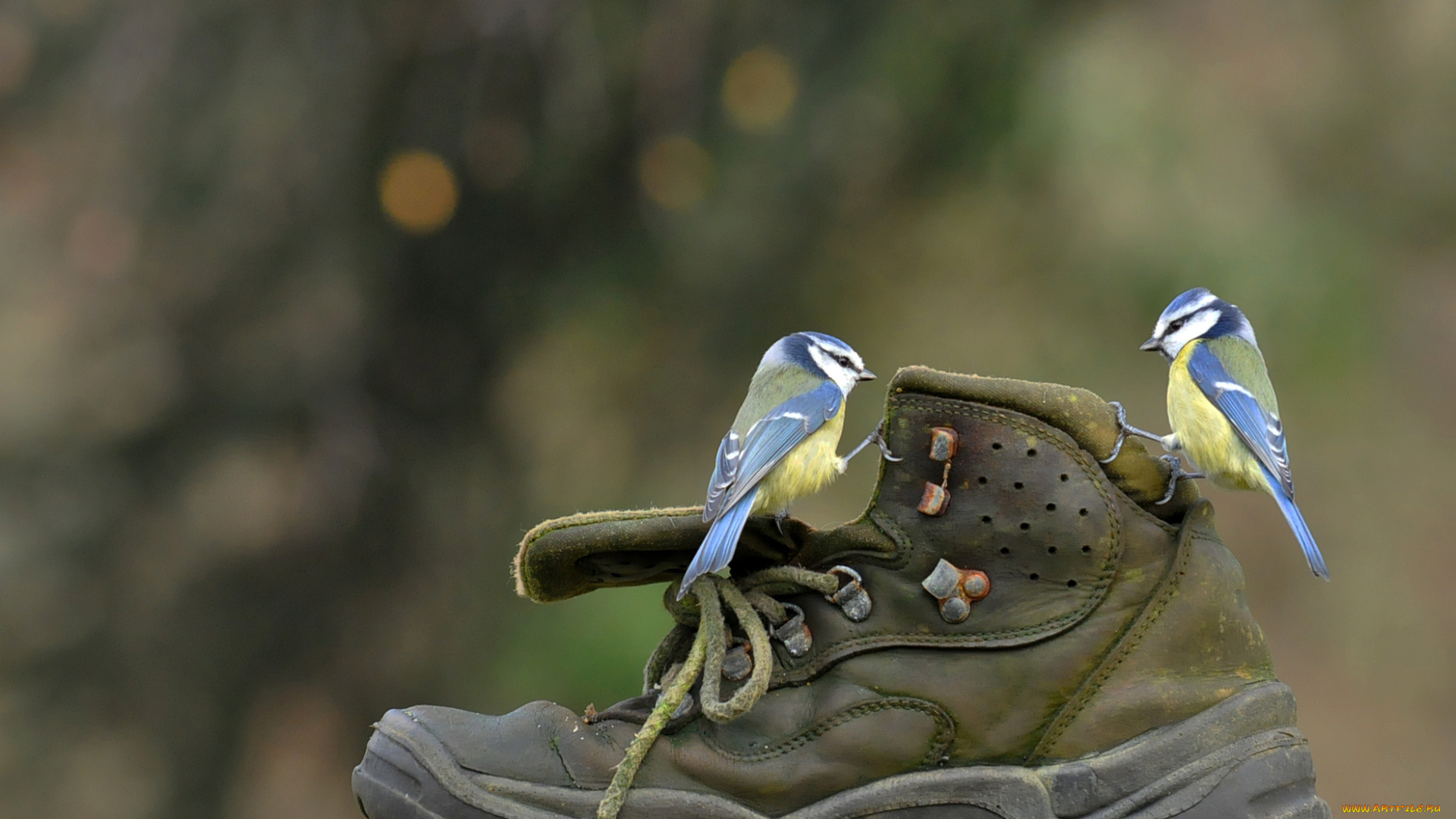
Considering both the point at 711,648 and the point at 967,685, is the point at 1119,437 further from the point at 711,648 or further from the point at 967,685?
the point at 711,648

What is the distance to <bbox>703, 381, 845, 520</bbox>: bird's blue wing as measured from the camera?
71cm

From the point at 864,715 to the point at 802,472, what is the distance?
0.22 meters

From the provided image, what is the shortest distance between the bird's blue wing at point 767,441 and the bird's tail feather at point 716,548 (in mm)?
26

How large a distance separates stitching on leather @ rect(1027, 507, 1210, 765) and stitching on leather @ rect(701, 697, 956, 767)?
0.05 meters

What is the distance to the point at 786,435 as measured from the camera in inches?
30.9

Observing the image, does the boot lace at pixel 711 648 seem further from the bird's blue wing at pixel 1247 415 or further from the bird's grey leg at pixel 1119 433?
the bird's blue wing at pixel 1247 415

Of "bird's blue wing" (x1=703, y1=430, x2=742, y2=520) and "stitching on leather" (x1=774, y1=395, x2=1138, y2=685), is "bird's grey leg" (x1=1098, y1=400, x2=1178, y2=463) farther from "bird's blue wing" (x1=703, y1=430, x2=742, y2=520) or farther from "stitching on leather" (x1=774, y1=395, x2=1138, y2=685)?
"bird's blue wing" (x1=703, y1=430, x2=742, y2=520)

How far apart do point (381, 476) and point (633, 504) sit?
38 centimetres

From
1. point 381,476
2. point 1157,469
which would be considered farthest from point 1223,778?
point 381,476

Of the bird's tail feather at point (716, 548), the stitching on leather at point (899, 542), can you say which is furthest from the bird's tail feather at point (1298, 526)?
the bird's tail feather at point (716, 548)

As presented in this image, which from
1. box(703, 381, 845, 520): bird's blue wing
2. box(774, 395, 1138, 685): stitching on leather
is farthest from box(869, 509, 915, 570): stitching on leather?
box(703, 381, 845, 520): bird's blue wing

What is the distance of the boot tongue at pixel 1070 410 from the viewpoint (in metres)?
0.61

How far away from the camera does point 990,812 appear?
0.59 m

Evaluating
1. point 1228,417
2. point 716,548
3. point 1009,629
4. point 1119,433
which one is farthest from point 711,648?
point 1228,417
